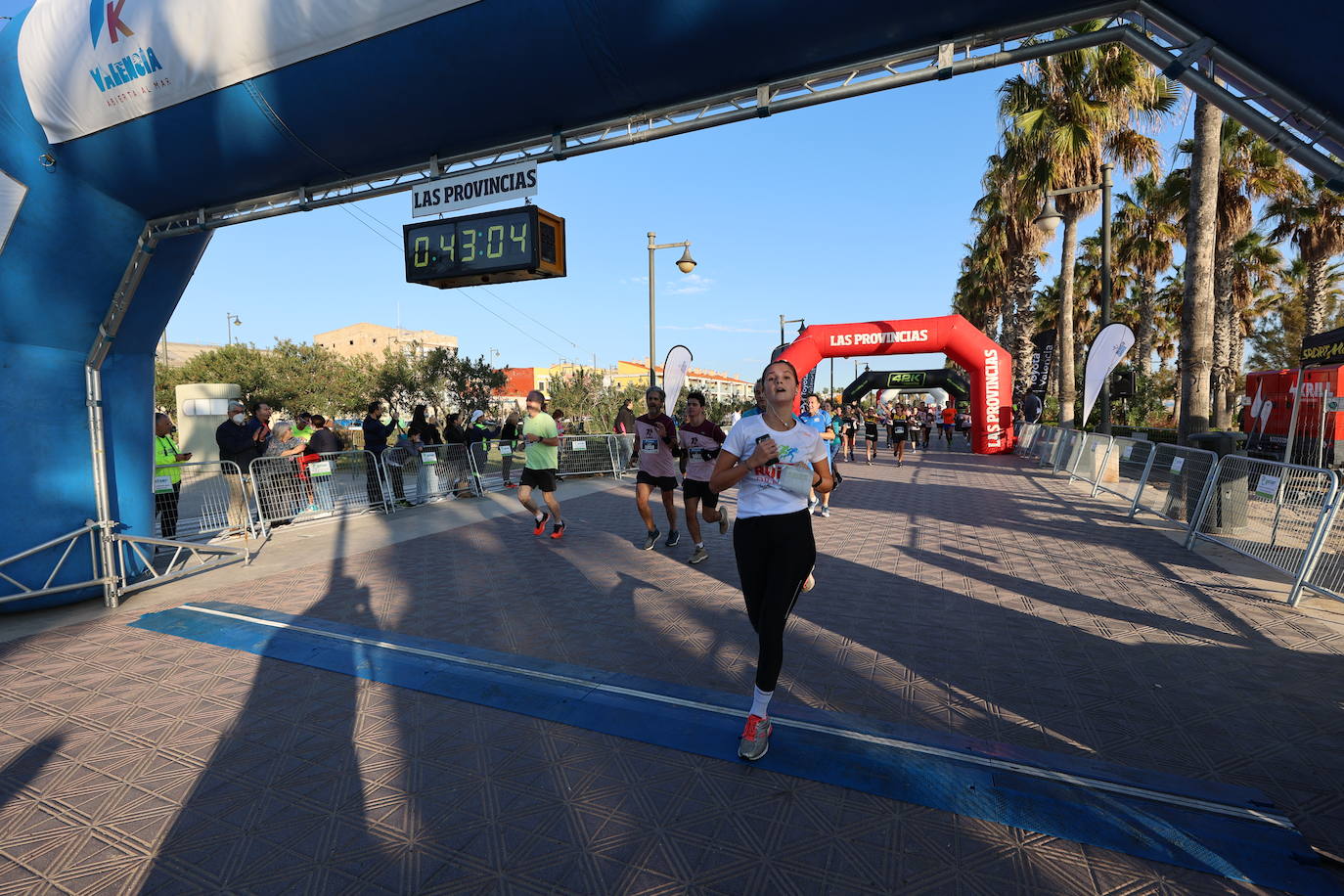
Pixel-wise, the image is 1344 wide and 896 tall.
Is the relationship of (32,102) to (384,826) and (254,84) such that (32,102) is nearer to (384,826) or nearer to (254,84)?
(254,84)

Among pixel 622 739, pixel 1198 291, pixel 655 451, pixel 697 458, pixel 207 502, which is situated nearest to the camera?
pixel 622 739

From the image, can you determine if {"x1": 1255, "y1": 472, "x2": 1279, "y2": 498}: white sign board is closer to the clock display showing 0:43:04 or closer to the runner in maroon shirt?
the runner in maroon shirt

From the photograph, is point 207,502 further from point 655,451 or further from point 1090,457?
point 1090,457

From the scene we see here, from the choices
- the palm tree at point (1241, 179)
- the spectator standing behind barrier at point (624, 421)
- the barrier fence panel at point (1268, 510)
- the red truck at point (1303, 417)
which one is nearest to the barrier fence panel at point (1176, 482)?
the barrier fence panel at point (1268, 510)

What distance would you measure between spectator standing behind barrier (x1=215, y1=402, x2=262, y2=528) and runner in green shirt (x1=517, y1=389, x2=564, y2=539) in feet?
12.1

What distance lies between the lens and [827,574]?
20.1 feet

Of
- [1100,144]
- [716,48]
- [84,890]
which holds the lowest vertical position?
[84,890]

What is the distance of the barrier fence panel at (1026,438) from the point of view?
19.0 metres

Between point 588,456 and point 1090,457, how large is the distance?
417 inches

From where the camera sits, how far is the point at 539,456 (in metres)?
7.89

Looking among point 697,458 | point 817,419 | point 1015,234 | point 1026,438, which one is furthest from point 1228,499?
point 1015,234

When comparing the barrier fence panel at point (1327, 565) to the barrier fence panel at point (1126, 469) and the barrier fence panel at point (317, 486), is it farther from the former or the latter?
the barrier fence panel at point (317, 486)

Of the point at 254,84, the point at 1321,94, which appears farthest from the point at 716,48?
the point at 254,84

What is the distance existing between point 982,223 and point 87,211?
96.4 ft
